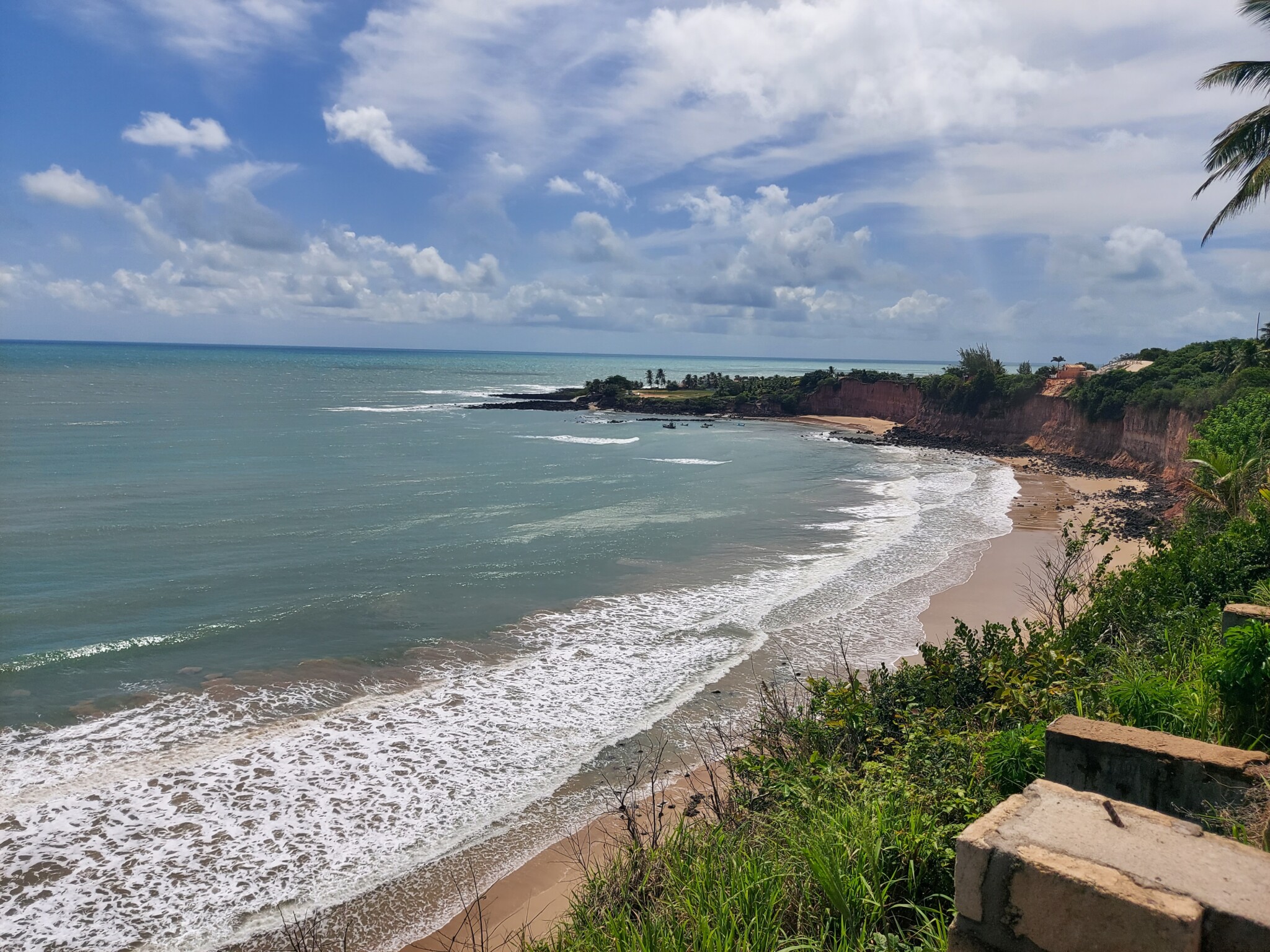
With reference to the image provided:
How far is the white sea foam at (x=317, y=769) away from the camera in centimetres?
844

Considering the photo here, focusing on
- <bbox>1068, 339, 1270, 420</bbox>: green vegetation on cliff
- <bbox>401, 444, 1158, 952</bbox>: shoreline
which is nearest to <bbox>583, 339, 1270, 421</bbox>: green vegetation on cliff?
<bbox>1068, 339, 1270, 420</bbox>: green vegetation on cliff

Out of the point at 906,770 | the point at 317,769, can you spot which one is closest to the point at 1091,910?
the point at 906,770

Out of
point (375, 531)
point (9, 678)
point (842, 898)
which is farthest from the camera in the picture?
point (375, 531)

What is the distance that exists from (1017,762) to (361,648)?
12.8 m

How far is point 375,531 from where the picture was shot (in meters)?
25.7

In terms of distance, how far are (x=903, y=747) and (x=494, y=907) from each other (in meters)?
4.59

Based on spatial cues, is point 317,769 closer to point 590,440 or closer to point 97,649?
point 97,649

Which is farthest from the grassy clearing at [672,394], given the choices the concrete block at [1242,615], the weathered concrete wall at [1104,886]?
the weathered concrete wall at [1104,886]

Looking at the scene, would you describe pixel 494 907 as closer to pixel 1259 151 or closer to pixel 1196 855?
pixel 1196 855

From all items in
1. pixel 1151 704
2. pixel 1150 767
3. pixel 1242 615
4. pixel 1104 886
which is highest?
pixel 1242 615

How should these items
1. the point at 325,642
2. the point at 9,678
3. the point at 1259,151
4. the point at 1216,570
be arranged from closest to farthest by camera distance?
1. the point at 1216,570
2. the point at 9,678
3. the point at 325,642
4. the point at 1259,151

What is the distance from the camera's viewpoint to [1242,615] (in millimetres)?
6738

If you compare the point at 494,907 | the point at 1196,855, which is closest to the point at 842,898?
the point at 1196,855

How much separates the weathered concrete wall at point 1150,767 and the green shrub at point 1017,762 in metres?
0.33
